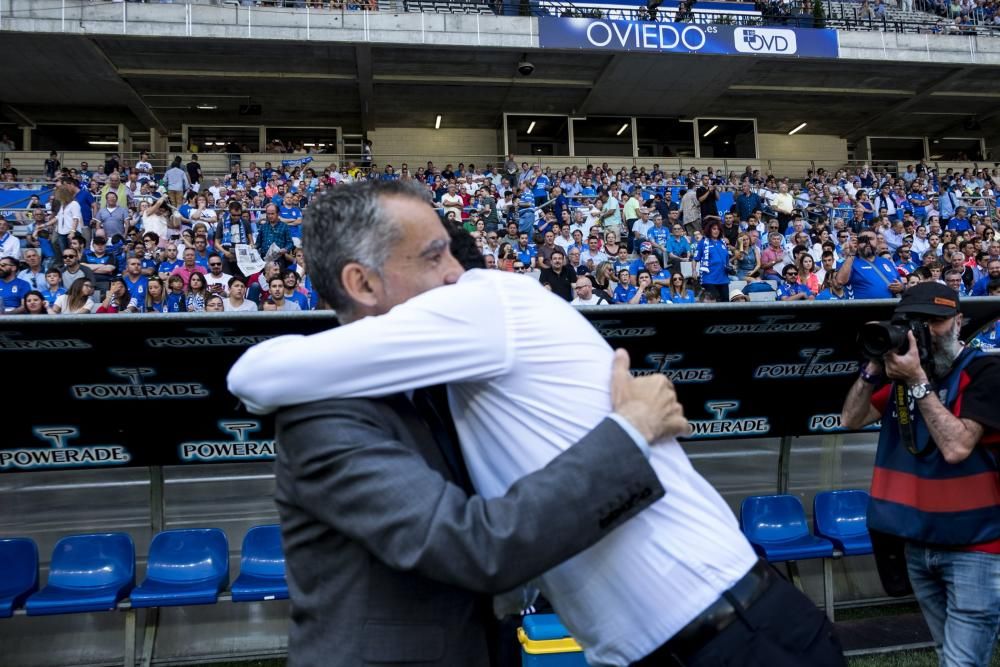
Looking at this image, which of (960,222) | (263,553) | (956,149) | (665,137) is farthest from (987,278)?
(956,149)

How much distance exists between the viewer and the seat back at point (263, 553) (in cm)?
507

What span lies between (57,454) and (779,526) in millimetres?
4974

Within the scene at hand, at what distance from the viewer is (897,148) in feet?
102

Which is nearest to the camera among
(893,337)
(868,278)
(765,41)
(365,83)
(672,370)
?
(893,337)

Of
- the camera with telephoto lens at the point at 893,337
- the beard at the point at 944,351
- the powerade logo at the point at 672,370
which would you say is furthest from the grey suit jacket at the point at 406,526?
the powerade logo at the point at 672,370

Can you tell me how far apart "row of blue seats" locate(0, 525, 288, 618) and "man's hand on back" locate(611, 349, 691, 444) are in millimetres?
4023

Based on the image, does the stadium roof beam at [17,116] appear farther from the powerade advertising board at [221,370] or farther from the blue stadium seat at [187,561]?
the blue stadium seat at [187,561]

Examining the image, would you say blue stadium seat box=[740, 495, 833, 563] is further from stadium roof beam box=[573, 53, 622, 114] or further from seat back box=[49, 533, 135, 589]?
stadium roof beam box=[573, 53, 622, 114]

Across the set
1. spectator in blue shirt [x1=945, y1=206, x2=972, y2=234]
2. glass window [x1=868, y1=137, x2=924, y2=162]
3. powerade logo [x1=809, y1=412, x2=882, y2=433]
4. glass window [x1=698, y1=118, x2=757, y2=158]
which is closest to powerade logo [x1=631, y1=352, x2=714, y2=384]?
powerade logo [x1=809, y1=412, x2=882, y2=433]

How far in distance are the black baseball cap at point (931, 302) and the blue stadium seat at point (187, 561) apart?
422 cm

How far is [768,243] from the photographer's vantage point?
1374cm

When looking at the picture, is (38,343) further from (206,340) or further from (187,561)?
(187,561)

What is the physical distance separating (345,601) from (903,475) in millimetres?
2594

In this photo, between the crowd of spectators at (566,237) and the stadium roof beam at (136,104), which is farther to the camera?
the stadium roof beam at (136,104)
